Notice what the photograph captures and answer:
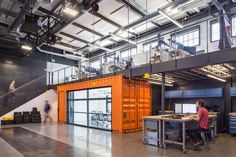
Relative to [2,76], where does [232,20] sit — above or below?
above

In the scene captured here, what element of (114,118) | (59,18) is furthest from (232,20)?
(59,18)

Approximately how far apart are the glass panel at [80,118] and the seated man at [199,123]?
726 cm

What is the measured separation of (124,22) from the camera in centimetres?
1156

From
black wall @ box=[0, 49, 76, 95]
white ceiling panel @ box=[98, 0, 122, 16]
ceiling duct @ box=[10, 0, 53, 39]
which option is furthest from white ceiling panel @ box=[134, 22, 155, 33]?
black wall @ box=[0, 49, 76, 95]

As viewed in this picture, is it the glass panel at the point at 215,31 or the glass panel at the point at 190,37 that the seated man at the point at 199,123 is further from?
the glass panel at the point at 190,37

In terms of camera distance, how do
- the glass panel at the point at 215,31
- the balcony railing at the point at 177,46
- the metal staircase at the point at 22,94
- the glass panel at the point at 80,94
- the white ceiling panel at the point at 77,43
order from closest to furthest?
the balcony railing at the point at 177,46, the glass panel at the point at 215,31, the glass panel at the point at 80,94, the metal staircase at the point at 22,94, the white ceiling panel at the point at 77,43

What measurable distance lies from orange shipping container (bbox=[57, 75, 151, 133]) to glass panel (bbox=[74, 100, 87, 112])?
1.52 metres

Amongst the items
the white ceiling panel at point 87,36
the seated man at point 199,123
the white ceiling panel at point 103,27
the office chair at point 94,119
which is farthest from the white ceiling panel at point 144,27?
the seated man at point 199,123

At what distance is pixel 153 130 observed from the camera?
701 cm

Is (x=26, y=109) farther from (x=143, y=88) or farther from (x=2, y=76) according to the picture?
(x=143, y=88)

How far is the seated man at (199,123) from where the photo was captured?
242 inches

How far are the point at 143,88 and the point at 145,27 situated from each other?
13.8 ft

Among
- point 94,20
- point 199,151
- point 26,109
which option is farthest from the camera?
point 26,109

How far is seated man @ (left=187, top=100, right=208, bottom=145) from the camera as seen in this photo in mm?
6137
